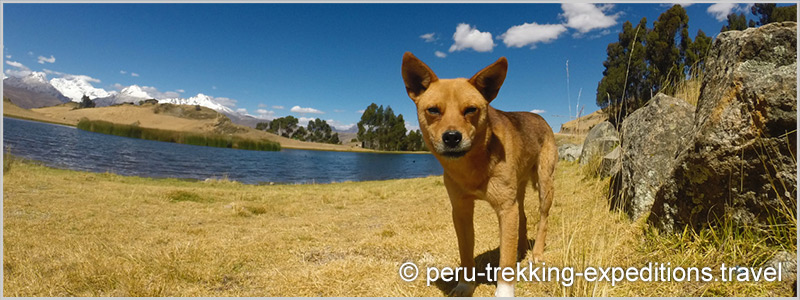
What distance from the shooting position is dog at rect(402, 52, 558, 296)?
295 centimetres

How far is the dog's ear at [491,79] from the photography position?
3.15 meters

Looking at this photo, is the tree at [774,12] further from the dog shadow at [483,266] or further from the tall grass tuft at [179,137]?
the tall grass tuft at [179,137]

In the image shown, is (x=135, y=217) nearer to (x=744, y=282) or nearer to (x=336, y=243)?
(x=336, y=243)

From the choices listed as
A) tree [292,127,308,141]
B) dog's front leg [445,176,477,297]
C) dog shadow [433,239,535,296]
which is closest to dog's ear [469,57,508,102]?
dog's front leg [445,176,477,297]

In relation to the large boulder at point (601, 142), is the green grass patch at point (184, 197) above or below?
below

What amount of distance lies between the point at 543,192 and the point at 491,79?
2173 millimetres

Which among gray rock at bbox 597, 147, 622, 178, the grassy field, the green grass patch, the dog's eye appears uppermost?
the dog's eye

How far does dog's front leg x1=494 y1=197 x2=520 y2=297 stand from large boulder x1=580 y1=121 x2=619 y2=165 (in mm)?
Result: 6944

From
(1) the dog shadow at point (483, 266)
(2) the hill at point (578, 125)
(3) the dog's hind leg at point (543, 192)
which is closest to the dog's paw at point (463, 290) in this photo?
(1) the dog shadow at point (483, 266)

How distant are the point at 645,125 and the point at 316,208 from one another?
9.30 metres

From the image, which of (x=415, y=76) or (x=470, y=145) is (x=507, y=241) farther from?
(x=415, y=76)

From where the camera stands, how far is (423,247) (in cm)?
539

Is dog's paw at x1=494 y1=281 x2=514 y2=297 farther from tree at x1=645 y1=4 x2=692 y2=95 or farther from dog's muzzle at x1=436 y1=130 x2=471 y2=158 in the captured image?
tree at x1=645 y1=4 x2=692 y2=95

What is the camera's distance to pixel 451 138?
110 inches
